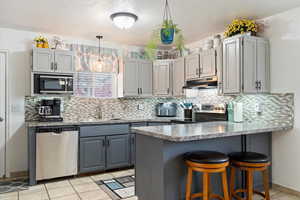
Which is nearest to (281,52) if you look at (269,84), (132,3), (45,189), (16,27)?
(269,84)

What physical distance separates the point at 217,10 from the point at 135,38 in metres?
1.83

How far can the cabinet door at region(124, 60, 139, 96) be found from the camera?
4.65 m

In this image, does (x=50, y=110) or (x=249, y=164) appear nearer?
(x=249, y=164)

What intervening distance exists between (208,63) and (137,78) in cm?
157

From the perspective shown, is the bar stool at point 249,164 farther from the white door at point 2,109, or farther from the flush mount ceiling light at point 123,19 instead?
the white door at point 2,109

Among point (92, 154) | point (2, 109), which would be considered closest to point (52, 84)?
point (2, 109)

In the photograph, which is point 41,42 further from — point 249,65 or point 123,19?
point 249,65

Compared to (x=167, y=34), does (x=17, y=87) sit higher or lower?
lower

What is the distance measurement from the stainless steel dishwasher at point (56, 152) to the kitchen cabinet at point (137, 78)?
144 centimetres

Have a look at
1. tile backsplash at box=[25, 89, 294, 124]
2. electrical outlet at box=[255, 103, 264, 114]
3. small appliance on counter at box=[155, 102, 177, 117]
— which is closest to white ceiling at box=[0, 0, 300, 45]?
tile backsplash at box=[25, 89, 294, 124]

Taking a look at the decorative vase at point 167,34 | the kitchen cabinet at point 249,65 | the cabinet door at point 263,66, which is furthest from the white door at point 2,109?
the cabinet door at point 263,66

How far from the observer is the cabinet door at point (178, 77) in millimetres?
4570

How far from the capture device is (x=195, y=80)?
418 cm

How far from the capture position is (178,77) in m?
4.68
